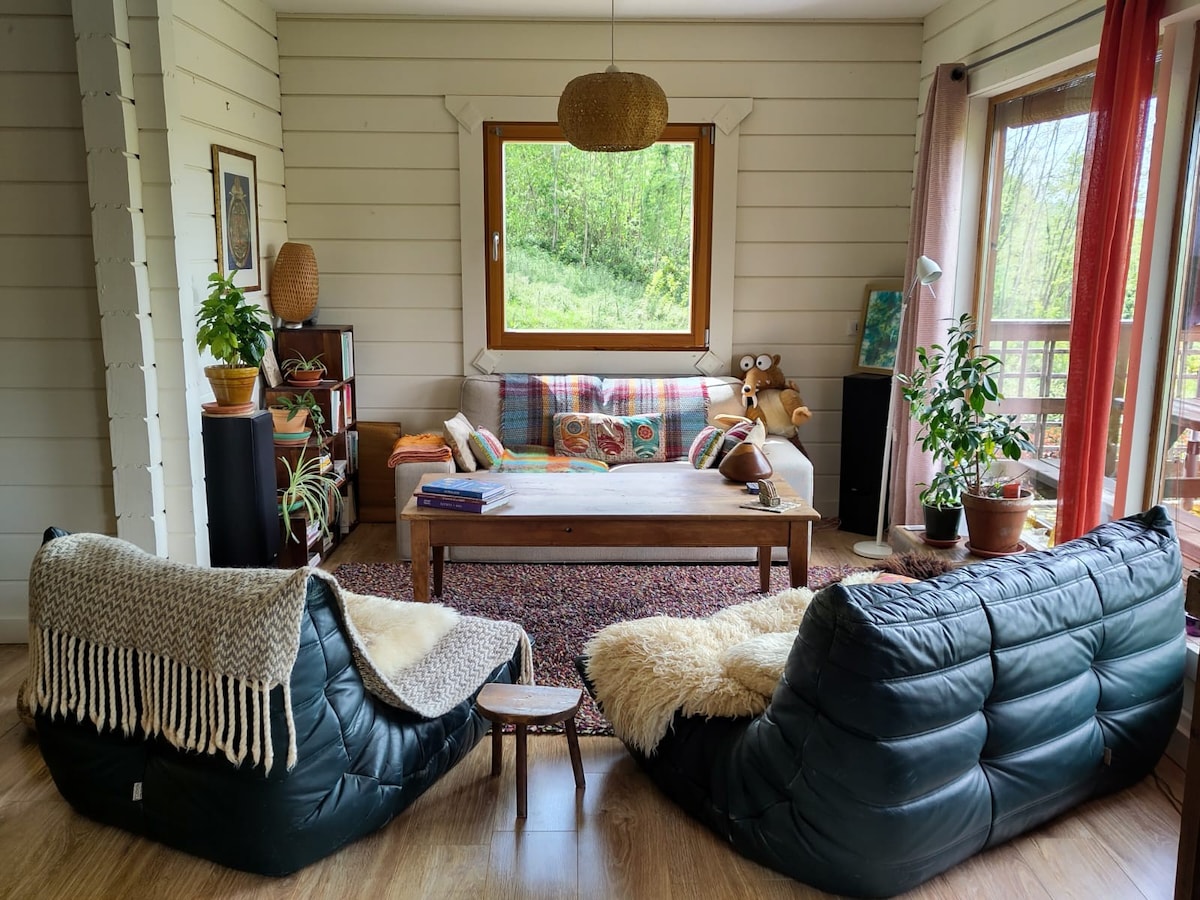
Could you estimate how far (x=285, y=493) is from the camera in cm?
409

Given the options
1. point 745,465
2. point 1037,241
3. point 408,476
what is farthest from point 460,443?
point 1037,241

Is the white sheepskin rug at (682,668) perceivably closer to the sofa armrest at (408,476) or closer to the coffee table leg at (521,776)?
the coffee table leg at (521,776)

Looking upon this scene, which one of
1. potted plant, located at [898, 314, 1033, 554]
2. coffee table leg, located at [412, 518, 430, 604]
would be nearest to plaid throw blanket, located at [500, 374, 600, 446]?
coffee table leg, located at [412, 518, 430, 604]

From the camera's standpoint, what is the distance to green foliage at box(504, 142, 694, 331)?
5023 mm

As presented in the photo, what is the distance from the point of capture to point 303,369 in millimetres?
4613

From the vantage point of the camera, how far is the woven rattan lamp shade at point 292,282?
4.65 m

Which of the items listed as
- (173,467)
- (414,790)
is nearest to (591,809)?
(414,790)

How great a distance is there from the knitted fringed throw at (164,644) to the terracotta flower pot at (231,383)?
4.73 ft

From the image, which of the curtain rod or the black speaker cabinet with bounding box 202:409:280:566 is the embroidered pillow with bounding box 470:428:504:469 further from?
the curtain rod

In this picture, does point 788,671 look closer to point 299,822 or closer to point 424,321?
point 299,822

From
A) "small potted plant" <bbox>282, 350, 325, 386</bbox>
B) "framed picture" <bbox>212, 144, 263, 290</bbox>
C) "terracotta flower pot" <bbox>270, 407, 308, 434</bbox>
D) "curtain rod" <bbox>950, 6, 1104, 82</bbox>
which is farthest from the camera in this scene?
"small potted plant" <bbox>282, 350, 325, 386</bbox>

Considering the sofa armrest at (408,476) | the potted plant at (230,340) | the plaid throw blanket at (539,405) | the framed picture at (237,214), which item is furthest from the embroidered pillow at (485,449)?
the framed picture at (237,214)

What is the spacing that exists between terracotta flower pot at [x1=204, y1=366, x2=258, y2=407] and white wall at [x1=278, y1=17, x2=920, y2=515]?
59.8 inches

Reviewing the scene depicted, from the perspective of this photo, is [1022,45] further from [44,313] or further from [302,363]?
[44,313]
